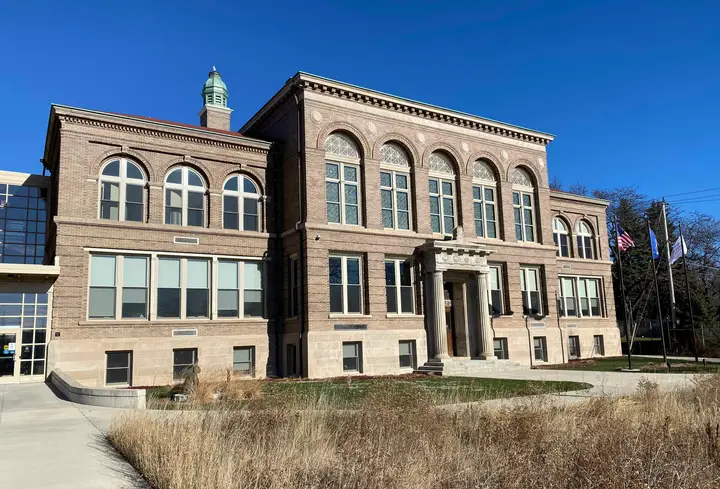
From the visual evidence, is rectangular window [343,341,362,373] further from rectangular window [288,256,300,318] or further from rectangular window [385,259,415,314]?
rectangular window [288,256,300,318]

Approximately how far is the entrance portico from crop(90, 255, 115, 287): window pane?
14.0m

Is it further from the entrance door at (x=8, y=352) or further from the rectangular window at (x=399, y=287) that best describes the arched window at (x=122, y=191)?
the rectangular window at (x=399, y=287)

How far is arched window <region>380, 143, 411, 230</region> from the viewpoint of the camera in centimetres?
2862

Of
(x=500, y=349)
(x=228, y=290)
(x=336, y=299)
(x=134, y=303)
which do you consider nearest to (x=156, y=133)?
(x=134, y=303)

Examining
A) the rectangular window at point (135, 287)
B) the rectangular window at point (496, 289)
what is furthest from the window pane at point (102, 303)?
the rectangular window at point (496, 289)

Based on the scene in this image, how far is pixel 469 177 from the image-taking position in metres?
31.3

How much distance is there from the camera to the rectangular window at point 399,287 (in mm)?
27641

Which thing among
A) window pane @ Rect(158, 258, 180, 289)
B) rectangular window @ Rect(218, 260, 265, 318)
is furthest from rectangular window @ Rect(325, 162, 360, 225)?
window pane @ Rect(158, 258, 180, 289)

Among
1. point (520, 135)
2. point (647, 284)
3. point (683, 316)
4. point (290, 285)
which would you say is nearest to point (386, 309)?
point (290, 285)

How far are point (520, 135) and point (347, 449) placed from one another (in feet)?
95.9

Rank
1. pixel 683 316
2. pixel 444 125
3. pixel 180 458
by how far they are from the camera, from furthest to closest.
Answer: pixel 683 316 → pixel 444 125 → pixel 180 458

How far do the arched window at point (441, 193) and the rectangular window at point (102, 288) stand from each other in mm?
15461

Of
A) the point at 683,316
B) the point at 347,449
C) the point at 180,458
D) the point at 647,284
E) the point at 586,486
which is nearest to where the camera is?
the point at 586,486

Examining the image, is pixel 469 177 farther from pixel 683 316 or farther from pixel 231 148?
pixel 683 316
